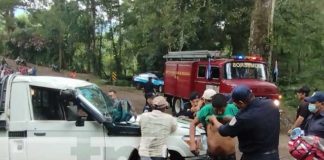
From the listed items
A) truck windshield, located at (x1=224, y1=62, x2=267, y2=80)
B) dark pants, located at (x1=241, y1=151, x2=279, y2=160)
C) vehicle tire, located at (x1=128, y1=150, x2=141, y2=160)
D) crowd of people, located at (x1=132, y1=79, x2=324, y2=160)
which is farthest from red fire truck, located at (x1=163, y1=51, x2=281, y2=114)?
dark pants, located at (x1=241, y1=151, x2=279, y2=160)

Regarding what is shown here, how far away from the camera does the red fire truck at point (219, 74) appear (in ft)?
48.2

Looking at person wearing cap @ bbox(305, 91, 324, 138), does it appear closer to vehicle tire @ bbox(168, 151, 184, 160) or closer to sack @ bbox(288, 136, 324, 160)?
sack @ bbox(288, 136, 324, 160)

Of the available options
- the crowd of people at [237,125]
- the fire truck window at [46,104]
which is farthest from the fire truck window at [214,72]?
the fire truck window at [46,104]

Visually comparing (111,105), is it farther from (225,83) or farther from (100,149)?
(225,83)

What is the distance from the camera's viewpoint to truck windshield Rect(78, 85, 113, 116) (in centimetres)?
665

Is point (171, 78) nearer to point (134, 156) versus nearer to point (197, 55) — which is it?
point (197, 55)

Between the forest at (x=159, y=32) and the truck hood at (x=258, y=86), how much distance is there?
2.08 meters

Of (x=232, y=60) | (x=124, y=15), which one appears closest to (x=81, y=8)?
(x=124, y=15)

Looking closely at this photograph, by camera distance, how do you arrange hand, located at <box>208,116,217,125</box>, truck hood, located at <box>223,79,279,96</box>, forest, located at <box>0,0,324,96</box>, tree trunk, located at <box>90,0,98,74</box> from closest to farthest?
hand, located at <box>208,116,217,125</box> → truck hood, located at <box>223,79,279,96</box> → forest, located at <box>0,0,324,96</box> → tree trunk, located at <box>90,0,98,74</box>

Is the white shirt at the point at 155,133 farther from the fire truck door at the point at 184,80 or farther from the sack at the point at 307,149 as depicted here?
the fire truck door at the point at 184,80

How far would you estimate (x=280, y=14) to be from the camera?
27.7 metres

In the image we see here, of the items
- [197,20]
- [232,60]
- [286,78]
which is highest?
[197,20]

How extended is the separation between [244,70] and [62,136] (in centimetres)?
Result: 990

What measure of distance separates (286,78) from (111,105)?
1014 inches
